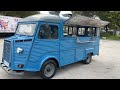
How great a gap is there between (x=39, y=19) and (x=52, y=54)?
1443 millimetres

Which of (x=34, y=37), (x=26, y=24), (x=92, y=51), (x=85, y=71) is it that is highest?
(x=26, y=24)

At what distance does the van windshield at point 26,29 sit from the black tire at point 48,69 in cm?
130

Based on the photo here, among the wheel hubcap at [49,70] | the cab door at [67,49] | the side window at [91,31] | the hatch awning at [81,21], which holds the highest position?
the hatch awning at [81,21]

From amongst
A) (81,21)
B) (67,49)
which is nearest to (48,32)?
(67,49)

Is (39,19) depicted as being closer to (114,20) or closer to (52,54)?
(52,54)

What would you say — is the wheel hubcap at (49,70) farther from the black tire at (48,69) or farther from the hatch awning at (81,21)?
the hatch awning at (81,21)

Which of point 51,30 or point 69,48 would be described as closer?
point 51,30

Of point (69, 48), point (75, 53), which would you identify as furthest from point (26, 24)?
point (75, 53)

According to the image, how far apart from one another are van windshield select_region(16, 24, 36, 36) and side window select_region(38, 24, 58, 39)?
334mm

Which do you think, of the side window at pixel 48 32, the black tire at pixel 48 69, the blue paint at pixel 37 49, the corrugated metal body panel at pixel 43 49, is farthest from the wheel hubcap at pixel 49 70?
the side window at pixel 48 32

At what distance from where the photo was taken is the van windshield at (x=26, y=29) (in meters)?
6.78

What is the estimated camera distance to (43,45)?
6.77 metres

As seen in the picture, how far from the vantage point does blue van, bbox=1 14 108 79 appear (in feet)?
21.0

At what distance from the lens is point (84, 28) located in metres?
9.62
